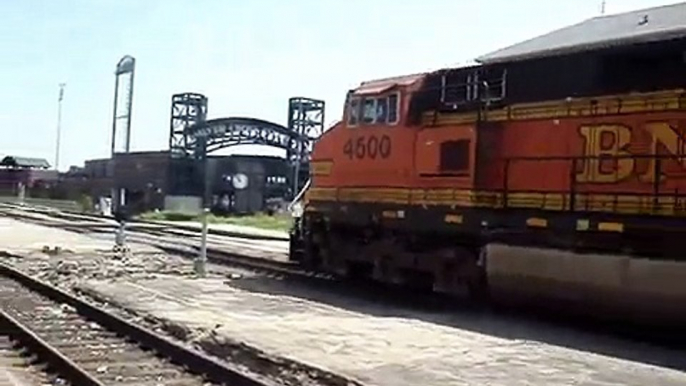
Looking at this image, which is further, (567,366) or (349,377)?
(567,366)

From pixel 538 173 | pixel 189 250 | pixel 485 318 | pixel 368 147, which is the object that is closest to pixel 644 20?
pixel 538 173

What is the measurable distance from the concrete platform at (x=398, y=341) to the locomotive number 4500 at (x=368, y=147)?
8.12ft

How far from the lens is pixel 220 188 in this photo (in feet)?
189

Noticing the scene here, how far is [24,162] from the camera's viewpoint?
120938 millimetres

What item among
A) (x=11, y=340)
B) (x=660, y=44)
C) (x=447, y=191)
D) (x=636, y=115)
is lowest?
(x=11, y=340)

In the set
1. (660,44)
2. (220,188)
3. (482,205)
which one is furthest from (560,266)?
(220,188)

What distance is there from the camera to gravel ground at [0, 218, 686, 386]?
9.20 m

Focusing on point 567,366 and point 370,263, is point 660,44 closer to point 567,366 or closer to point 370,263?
point 567,366

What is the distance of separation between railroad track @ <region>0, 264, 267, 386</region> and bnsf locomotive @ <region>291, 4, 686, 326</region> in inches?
194

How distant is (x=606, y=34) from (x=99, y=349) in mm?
7445

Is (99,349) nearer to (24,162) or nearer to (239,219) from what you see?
(239,219)

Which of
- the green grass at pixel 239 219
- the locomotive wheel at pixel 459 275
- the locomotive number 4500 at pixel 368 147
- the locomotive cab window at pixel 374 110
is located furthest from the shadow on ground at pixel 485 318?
the green grass at pixel 239 219

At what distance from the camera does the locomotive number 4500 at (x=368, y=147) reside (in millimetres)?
15898

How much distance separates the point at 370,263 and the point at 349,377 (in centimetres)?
775
